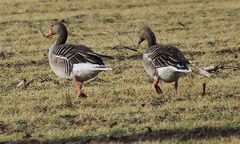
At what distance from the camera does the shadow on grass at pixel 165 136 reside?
29.1 ft

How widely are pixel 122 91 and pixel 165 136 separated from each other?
117 inches

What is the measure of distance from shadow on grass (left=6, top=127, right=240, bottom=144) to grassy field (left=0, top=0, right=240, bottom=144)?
0.04ft

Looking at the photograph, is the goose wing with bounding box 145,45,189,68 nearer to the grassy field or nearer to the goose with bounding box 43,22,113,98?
the grassy field

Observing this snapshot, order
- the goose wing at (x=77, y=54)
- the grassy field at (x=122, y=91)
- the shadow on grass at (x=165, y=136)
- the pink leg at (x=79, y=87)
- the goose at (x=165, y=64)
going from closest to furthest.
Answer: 1. the shadow on grass at (x=165, y=136)
2. the grassy field at (x=122, y=91)
3. the goose at (x=165, y=64)
4. the goose wing at (x=77, y=54)
5. the pink leg at (x=79, y=87)

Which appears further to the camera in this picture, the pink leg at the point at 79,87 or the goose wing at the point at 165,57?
the pink leg at the point at 79,87

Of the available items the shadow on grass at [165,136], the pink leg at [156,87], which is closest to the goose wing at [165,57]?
the pink leg at [156,87]

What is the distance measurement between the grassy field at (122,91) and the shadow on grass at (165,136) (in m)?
0.01

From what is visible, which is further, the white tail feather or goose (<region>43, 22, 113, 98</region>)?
goose (<region>43, 22, 113, 98</region>)

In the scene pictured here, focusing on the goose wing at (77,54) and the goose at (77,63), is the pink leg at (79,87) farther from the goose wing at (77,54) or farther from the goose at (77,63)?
the goose wing at (77,54)

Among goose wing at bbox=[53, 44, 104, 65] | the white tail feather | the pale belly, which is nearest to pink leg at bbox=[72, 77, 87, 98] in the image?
the white tail feather

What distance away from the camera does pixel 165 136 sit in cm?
900

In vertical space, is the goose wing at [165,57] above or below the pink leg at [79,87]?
above

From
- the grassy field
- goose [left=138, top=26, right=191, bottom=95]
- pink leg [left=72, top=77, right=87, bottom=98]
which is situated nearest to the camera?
the grassy field

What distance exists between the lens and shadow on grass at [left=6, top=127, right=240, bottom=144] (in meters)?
8.86
